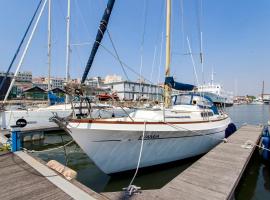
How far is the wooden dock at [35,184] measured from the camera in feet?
13.2

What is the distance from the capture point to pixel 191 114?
29.8ft

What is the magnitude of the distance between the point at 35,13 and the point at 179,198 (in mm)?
8739

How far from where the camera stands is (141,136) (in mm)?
6496

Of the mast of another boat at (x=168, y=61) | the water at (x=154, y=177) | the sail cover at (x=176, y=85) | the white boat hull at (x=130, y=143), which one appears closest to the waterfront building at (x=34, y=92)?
the water at (x=154, y=177)

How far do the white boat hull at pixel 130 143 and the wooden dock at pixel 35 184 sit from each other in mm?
1372

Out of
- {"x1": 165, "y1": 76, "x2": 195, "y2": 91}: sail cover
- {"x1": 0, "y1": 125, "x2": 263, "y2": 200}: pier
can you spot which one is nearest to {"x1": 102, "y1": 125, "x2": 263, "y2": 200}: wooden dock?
{"x1": 0, "y1": 125, "x2": 263, "y2": 200}: pier

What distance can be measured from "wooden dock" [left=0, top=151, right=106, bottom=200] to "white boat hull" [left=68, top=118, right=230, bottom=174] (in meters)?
1.37

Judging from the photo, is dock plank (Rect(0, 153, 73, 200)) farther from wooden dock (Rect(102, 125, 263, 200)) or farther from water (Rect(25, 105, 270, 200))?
water (Rect(25, 105, 270, 200))

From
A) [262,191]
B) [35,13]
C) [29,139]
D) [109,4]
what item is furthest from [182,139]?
[29,139]

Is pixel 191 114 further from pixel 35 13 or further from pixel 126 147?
pixel 35 13

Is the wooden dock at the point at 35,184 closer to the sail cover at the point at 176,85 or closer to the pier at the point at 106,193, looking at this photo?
the pier at the point at 106,193

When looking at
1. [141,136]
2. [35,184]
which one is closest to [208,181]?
[141,136]

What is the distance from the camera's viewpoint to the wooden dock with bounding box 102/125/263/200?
4246 mm

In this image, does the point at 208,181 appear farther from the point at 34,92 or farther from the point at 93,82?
the point at 34,92
